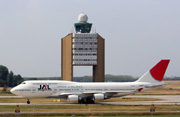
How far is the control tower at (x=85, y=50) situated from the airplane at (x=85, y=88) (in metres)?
54.2

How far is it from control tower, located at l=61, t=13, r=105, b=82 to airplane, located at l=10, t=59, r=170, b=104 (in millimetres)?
54235

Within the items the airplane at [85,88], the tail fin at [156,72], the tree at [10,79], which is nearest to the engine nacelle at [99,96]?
the airplane at [85,88]

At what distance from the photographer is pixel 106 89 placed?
184 feet

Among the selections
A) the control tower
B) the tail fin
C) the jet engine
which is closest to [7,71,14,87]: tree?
the control tower

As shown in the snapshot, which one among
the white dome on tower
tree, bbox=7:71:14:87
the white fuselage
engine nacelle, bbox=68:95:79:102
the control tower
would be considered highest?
the white dome on tower

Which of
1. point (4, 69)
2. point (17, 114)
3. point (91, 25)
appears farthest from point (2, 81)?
point (17, 114)

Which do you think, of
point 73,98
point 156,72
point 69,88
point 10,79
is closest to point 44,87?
point 69,88

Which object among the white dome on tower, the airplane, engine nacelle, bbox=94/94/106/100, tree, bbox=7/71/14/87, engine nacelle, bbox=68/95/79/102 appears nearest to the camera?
engine nacelle, bbox=68/95/79/102

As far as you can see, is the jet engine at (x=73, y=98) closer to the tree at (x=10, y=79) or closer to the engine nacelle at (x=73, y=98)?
the engine nacelle at (x=73, y=98)

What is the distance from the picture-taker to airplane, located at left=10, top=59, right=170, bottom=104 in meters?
54.8

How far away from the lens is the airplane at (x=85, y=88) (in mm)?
54750

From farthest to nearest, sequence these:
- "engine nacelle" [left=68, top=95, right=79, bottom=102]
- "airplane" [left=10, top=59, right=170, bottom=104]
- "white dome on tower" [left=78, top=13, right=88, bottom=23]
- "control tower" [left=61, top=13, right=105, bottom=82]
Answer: "white dome on tower" [left=78, top=13, right=88, bottom=23]
"control tower" [left=61, top=13, right=105, bottom=82]
"airplane" [left=10, top=59, right=170, bottom=104]
"engine nacelle" [left=68, top=95, right=79, bottom=102]

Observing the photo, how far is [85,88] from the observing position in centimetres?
5603

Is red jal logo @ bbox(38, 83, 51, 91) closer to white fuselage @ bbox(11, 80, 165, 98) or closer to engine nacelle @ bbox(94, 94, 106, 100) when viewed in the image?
white fuselage @ bbox(11, 80, 165, 98)
